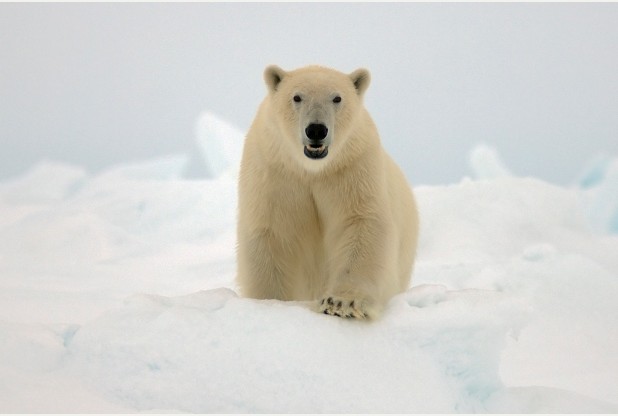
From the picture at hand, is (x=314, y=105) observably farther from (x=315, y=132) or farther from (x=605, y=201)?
(x=605, y=201)

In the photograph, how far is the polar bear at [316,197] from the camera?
3.66 meters

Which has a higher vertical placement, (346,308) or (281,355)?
(346,308)

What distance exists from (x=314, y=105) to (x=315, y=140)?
0.22 m

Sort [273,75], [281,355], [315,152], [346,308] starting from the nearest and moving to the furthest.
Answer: [281,355]
[346,308]
[315,152]
[273,75]

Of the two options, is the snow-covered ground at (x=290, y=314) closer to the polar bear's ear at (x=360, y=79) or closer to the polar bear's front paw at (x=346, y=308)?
the polar bear's front paw at (x=346, y=308)

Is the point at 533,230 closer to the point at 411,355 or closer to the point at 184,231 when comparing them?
the point at 184,231

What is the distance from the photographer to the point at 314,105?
144 inches

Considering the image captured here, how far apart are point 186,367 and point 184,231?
7.74 m

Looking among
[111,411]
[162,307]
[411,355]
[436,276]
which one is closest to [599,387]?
[436,276]

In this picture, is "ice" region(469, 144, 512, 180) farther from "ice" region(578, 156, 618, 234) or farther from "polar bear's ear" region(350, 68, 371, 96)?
"polar bear's ear" region(350, 68, 371, 96)

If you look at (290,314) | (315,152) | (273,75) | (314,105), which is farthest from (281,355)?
(273,75)

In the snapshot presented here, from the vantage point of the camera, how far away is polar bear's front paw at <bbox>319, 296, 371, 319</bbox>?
3459mm

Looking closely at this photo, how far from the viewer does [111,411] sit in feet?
9.37

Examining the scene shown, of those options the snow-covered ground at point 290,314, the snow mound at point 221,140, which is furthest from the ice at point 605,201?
the snow mound at point 221,140
